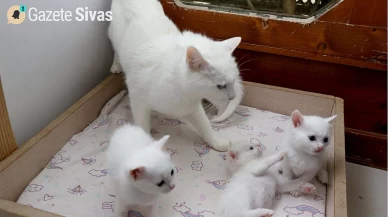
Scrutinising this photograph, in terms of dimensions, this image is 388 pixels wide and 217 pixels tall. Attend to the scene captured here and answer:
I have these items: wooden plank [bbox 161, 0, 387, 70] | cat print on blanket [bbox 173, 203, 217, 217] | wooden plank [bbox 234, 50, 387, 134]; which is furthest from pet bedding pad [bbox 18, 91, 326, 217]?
wooden plank [bbox 161, 0, 387, 70]

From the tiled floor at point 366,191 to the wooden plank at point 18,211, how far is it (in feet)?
4.23

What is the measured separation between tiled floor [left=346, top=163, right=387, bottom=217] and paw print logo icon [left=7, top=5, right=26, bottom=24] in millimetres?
1599

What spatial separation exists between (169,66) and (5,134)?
24.7 inches

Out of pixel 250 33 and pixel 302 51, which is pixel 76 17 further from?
pixel 302 51

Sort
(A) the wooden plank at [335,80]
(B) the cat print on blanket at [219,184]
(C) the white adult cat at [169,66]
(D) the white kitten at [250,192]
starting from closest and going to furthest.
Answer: (D) the white kitten at [250,192] < (C) the white adult cat at [169,66] < (B) the cat print on blanket at [219,184] < (A) the wooden plank at [335,80]

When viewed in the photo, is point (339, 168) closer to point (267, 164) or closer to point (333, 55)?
point (267, 164)

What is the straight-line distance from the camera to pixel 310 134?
131 centimetres

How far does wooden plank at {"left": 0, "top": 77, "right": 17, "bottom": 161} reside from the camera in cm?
122

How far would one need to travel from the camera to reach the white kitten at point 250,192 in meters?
1.17

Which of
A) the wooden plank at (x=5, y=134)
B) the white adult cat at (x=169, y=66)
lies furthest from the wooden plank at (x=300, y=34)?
the wooden plank at (x=5, y=134)

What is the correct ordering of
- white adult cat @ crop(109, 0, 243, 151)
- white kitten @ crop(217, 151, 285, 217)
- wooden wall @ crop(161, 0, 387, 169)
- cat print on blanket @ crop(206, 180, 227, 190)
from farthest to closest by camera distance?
wooden wall @ crop(161, 0, 387, 169) < cat print on blanket @ crop(206, 180, 227, 190) < white adult cat @ crop(109, 0, 243, 151) < white kitten @ crop(217, 151, 285, 217)

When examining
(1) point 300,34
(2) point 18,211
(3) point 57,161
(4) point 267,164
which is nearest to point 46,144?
(3) point 57,161

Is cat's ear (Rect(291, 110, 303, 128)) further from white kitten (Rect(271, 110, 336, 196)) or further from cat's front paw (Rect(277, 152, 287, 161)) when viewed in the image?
cat's front paw (Rect(277, 152, 287, 161))

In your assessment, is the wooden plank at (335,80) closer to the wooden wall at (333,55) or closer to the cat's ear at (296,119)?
the wooden wall at (333,55)
